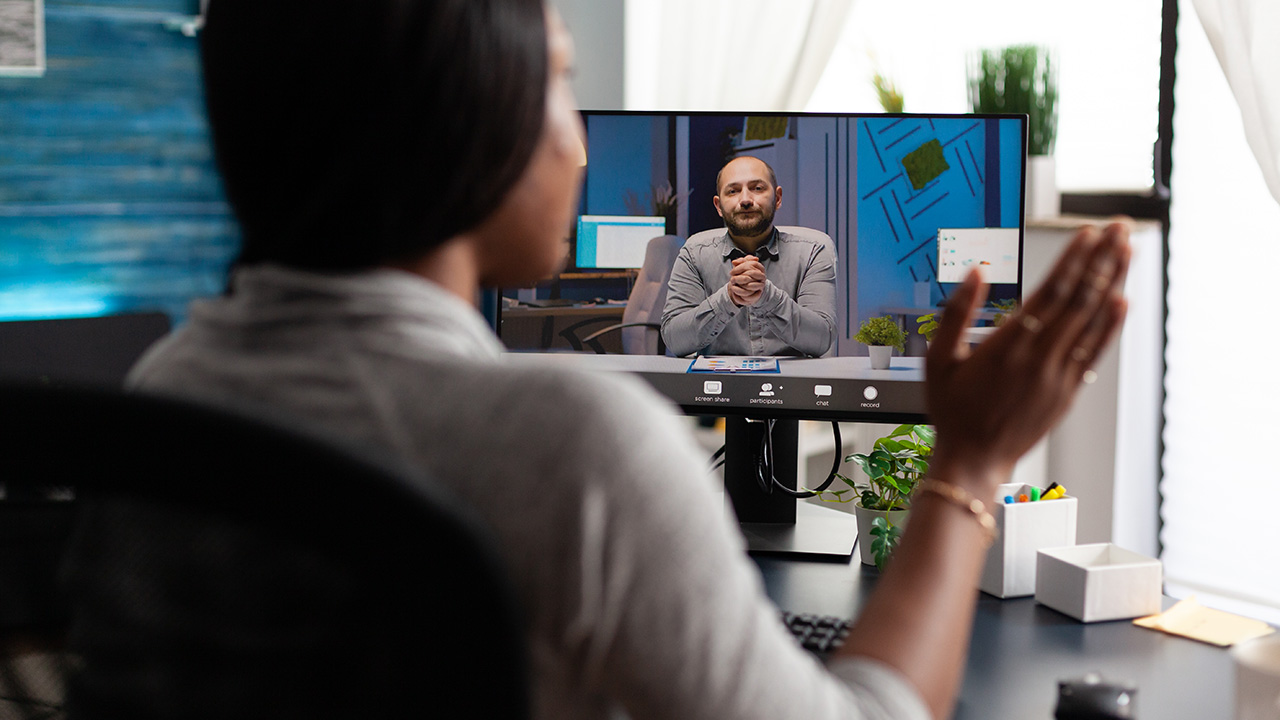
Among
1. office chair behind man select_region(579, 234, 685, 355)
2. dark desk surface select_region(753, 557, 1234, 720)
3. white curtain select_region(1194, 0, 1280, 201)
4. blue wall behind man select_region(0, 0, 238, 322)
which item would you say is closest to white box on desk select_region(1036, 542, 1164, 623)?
dark desk surface select_region(753, 557, 1234, 720)

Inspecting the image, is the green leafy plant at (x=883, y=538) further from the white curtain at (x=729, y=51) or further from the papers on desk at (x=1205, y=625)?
the white curtain at (x=729, y=51)

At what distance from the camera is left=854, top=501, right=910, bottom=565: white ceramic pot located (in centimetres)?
129

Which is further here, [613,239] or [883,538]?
[613,239]

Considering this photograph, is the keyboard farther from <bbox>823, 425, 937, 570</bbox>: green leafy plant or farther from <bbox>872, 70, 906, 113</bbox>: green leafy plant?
<bbox>872, 70, 906, 113</bbox>: green leafy plant

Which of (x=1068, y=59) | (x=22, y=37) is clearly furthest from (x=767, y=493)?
(x=22, y=37)

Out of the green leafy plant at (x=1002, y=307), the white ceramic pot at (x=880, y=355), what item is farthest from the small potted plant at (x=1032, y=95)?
the white ceramic pot at (x=880, y=355)

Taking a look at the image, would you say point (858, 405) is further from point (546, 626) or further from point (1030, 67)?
point (1030, 67)

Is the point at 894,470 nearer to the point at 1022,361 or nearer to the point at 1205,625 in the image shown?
the point at 1205,625

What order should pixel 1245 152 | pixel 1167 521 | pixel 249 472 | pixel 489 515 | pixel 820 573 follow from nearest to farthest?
pixel 249 472 < pixel 489 515 < pixel 820 573 < pixel 1245 152 < pixel 1167 521

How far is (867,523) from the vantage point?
1316 mm

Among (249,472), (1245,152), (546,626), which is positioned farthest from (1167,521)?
(249,472)

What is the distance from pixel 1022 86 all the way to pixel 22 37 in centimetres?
237

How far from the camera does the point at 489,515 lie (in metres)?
0.43

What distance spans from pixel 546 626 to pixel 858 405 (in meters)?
0.99
